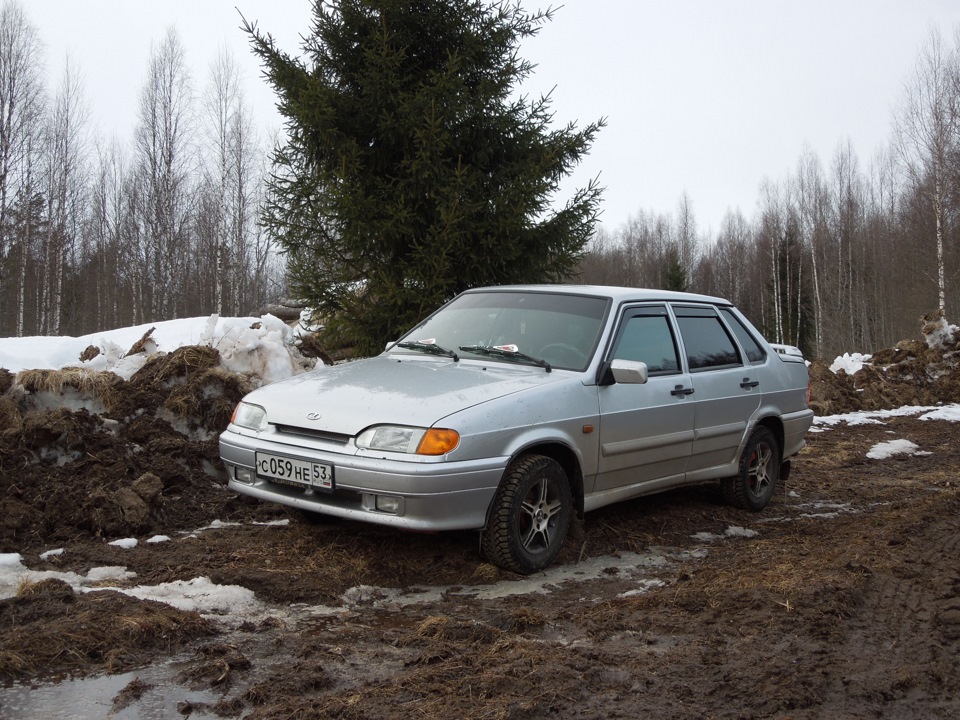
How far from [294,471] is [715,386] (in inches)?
122

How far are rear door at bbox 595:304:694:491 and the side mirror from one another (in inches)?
5.3

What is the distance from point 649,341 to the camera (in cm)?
554

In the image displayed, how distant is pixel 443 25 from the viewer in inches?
389

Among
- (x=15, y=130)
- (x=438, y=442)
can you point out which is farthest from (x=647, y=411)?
(x=15, y=130)

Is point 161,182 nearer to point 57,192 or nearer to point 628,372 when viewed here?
point 57,192

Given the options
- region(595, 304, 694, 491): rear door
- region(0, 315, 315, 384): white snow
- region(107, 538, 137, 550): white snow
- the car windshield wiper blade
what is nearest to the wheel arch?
region(595, 304, 694, 491): rear door

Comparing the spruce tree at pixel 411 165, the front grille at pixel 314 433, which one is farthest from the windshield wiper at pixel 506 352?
the spruce tree at pixel 411 165

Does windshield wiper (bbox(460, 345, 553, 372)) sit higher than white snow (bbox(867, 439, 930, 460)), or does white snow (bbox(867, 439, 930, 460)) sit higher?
windshield wiper (bbox(460, 345, 553, 372))

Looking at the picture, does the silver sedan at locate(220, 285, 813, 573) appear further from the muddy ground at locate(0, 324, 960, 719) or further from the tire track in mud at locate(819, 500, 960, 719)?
the tire track in mud at locate(819, 500, 960, 719)

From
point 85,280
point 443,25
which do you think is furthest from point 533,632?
point 85,280

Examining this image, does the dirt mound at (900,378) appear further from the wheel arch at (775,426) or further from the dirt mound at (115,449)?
the dirt mound at (115,449)

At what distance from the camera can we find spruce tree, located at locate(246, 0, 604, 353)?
9.24 metres

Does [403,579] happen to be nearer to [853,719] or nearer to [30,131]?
[853,719]

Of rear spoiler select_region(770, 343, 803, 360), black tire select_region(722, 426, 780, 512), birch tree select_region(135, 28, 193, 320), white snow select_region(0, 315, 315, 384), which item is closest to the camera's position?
black tire select_region(722, 426, 780, 512)
